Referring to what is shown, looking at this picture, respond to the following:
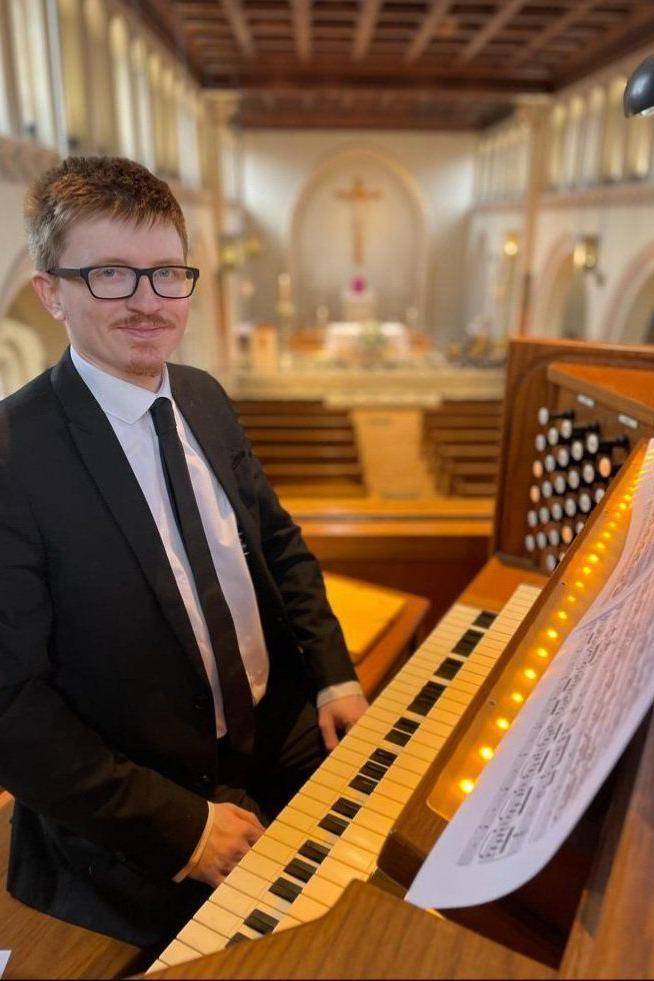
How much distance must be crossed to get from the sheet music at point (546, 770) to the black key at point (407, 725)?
65 centimetres

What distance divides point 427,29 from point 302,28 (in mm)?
1570

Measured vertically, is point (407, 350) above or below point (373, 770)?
below

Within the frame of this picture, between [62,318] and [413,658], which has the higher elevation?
[62,318]

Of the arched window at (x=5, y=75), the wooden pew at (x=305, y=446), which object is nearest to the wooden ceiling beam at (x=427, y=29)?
the wooden pew at (x=305, y=446)

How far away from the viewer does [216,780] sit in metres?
1.57

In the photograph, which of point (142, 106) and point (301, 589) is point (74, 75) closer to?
point (142, 106)

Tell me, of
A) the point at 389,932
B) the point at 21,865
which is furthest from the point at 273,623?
the point at 389,932

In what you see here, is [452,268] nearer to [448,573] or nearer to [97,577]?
[448,573]

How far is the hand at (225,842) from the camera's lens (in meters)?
1.40

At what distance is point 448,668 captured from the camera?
1738 mm

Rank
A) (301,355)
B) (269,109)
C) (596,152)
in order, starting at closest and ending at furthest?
(596,152), (301,355), (269,109)

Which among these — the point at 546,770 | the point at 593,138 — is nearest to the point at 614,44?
the point at 593,138

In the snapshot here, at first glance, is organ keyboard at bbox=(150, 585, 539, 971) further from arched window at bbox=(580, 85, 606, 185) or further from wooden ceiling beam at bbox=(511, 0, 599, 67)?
arched window at bbox=(580, 85, 606, 185)

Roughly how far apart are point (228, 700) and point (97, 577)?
0.42m
